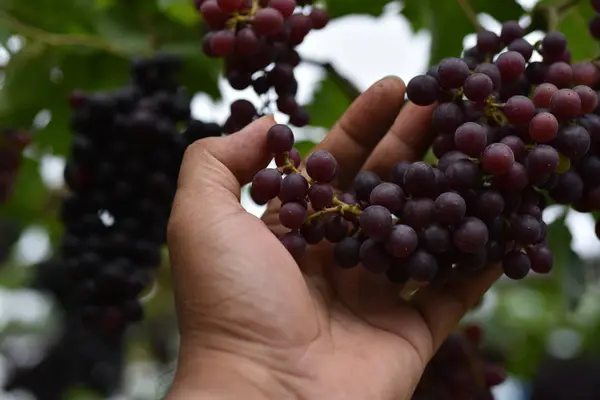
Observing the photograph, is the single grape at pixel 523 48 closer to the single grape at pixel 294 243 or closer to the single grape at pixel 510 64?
the single grape at pixel 510 64

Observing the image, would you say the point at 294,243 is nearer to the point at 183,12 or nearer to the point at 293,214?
the point at 293,214

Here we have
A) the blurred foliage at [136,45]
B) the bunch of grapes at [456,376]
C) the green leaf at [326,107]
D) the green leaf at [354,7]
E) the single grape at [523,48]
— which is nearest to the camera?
the single grape at [523,48]

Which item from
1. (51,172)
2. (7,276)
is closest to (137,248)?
(51,172)

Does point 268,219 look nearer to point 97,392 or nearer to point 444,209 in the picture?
point 444,209

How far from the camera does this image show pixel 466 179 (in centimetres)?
72

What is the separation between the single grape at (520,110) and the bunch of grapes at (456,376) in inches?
13.5

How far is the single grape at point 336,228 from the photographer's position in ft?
2.50

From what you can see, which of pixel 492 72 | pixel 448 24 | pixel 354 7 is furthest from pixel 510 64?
pixel 354 7

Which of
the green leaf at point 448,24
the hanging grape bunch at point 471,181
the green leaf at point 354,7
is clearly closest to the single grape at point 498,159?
the hanging grape bunch at point 471,181

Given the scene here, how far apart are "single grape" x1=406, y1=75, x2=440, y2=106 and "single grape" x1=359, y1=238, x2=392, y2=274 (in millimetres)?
150

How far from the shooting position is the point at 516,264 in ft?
2.49

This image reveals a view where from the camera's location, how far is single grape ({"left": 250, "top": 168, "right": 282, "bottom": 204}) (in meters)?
0.75

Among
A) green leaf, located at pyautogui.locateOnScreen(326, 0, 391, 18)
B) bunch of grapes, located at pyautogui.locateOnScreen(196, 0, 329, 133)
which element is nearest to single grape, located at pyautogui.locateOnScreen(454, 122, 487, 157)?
bunch of grapes, located at pyautogui.locateOnScreen(196, 0, 329, 133)

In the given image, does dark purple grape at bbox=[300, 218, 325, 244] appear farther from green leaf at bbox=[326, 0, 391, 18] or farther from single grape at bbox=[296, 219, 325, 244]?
green leaf at bbox=[326, 0, 391, 18]
